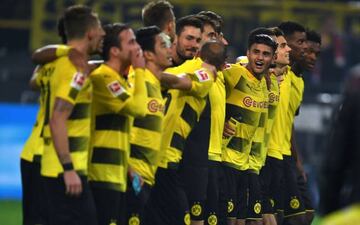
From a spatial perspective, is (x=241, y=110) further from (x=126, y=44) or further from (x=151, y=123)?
(x=126, y=44)

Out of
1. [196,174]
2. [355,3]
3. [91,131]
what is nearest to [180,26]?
[196,174]

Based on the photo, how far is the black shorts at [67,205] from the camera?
10.1 meters

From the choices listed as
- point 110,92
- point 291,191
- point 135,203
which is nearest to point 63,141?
point 110,92

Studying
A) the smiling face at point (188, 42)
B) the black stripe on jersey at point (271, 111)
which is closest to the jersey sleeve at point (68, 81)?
the smiling face at point (188, 42)

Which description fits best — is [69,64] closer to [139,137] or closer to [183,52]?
[139,137]

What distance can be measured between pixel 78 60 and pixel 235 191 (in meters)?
3.82

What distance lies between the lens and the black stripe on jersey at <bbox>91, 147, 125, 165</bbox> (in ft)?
34.9

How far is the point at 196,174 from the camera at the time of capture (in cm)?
1254

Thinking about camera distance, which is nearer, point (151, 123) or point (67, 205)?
point (67, 205)

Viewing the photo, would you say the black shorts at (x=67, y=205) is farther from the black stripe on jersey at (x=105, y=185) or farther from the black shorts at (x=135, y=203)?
the black shorts at (x=135, y=203)

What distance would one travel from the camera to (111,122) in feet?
35.0

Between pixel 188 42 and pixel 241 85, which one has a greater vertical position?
pixel 188 42

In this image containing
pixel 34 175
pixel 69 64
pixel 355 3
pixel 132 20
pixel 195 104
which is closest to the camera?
pixel 69 64

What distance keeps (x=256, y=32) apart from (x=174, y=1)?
40.4 feet
